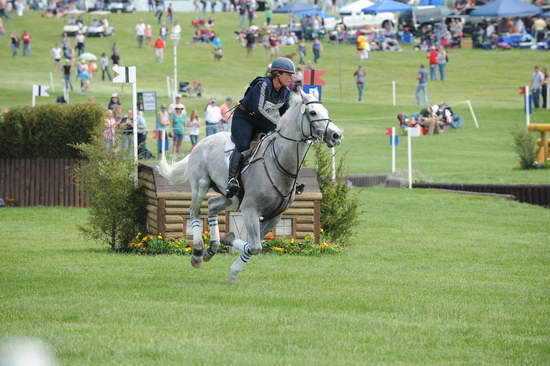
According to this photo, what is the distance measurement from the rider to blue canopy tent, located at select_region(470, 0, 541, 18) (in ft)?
188

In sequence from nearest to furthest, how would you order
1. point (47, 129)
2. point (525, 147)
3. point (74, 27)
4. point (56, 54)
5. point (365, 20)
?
1. point (47, 129)
2. point (525, 147)
3. point (56, 54)
4. point (74, 27)
5. point (365, 20)

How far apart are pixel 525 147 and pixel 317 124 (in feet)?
78.4

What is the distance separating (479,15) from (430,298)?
60.0 m

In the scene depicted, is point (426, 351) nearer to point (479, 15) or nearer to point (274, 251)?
point (274, 251)

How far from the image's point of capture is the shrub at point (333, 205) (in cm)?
1716

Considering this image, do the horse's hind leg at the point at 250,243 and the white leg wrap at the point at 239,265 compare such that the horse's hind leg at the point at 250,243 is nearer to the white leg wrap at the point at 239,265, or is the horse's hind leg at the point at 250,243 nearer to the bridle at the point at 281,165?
the white leg wrap at the point at 239,265

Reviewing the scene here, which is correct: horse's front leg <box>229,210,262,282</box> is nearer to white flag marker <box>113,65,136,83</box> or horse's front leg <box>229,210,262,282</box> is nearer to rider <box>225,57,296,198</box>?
rider <box>225,57,296,198</box>

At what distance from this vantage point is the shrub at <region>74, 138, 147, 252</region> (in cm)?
1612

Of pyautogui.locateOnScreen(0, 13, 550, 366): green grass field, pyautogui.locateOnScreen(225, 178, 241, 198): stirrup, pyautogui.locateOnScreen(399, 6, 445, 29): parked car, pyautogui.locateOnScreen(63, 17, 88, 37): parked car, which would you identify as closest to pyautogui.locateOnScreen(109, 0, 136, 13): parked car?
pyautogui.locateOnScreen(63, 17, 88, 37): parked car

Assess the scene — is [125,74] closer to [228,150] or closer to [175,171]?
[175,171]

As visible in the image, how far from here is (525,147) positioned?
3334 cm

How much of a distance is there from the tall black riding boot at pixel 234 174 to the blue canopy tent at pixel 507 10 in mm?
57692

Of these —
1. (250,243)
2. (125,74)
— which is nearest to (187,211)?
(125,74)

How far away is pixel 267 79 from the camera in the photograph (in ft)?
38.5
